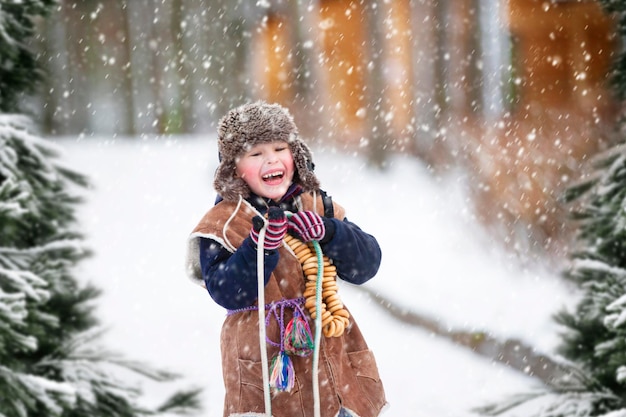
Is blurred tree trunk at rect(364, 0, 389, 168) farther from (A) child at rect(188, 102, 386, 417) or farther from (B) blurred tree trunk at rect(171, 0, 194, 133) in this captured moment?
(A) child at rect(188, 102, 386, 417)

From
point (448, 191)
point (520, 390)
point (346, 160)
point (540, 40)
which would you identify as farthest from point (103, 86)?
point (520, 390)

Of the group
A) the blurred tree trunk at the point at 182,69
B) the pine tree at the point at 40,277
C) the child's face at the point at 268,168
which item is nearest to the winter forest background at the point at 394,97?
the blurred tree trunk at the point at 182,69

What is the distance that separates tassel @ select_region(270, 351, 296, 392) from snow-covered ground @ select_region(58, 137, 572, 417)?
10.3 ft

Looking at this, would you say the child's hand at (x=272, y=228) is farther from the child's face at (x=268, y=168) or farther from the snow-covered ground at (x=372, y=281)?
the snow-covered ground at (x=372, y=281)

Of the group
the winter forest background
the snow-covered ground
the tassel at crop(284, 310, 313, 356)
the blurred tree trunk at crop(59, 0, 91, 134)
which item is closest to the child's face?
the tassel at crop(284, 310, 313, 356)

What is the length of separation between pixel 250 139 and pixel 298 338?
462 mm

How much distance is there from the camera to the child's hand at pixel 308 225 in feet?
5.61

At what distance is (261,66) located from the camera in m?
7.45

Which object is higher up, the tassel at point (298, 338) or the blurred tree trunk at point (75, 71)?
the blurred tree trunk at point (75, 71)

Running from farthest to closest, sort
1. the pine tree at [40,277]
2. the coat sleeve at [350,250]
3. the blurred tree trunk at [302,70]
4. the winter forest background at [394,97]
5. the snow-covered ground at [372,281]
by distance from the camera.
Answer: the blurred tree trunk at [302,70] → the winter forest background at [394,97] → the snow-covered ground at [372,281] → the pine tree at [40,277] → the coat sleeve at [350,250]

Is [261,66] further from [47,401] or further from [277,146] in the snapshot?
[277,146]

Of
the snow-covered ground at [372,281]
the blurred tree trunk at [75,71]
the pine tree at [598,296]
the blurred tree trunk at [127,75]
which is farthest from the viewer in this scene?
the blurred tree trunk at [127,75]

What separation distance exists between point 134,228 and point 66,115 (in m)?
1.25

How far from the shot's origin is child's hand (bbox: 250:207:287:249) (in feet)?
5.37
